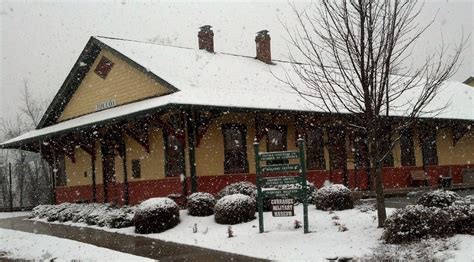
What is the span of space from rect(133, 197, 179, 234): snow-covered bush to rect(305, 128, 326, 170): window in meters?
9.15

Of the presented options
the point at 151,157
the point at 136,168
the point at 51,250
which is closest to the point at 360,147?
the point at 151,157

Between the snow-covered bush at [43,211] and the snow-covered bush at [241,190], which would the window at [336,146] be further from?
the snow-covered bush at [43,211]

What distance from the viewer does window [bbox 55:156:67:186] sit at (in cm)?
2542

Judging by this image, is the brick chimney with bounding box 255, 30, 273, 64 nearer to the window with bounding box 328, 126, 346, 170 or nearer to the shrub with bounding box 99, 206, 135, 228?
the window with bounding box 328, 126, 346, 170

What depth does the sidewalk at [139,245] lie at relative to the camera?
30.8ft

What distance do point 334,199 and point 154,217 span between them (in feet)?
16.7

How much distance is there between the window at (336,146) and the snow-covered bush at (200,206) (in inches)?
333

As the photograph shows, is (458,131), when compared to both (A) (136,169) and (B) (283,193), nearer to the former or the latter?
(A) (136,169)

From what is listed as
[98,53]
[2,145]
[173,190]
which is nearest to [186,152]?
Result: [173,190]

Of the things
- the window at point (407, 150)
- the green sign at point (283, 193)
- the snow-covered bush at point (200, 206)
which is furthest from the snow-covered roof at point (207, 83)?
the green sign at point (283, 193)

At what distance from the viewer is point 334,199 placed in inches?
530

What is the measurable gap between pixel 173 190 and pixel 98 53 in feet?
27.1

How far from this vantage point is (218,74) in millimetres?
20734

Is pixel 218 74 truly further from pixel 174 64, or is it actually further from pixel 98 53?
pixel 98 53
